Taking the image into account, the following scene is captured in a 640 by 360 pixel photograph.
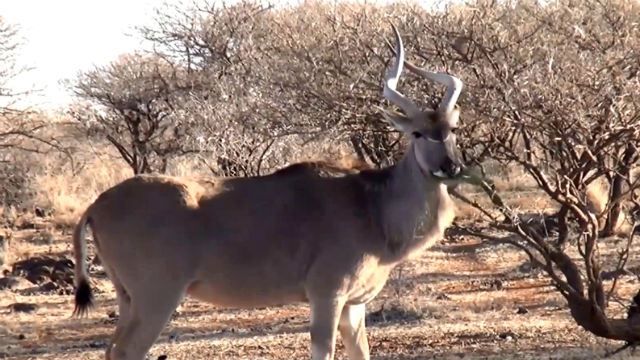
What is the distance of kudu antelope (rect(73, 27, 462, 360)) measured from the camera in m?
8.66

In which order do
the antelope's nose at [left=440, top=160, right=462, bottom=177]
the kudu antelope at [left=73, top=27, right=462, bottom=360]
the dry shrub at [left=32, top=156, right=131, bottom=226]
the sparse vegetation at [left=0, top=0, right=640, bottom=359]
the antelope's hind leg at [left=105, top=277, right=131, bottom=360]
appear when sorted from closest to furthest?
the antelope's nose at [left=440, top=160, right=462, bottom=177] → the kudu antelope at [left=73, top=27, right=462, bottom=360] → the antelope's hind leg at [left=105, top=277, right=131, bottom=360] → the sparse vegetation at [left=0, top=0, right=640, bottom=359] → the dry shrub at [left=32, top=156, right=131, bottom=226]

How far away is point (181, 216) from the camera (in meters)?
8.84

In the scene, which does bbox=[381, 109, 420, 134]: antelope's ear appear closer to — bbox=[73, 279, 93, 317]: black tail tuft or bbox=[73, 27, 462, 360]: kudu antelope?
bbox=[73, 27, 462, 360]: kudu antelope

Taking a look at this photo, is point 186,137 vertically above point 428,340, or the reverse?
point 186,137

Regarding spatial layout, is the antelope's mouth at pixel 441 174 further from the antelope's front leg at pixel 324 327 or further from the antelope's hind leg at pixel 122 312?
the antelope's hind leg at pixel 122 312

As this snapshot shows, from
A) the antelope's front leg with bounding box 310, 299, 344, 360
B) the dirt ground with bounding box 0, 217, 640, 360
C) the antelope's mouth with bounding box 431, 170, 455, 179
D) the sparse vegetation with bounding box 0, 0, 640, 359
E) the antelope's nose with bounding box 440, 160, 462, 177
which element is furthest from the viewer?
the dirt ground with bounding box 0, 217, 640, 360

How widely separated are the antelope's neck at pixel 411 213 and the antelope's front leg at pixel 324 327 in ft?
1.84

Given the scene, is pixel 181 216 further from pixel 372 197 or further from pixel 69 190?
pixel 69 190

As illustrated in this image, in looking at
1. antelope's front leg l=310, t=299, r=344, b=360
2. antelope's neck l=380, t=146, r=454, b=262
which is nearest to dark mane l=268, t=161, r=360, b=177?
antelope's neck l=380, t=146, r=454, b=262

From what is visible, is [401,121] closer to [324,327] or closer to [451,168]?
[451,168]

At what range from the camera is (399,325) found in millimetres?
12492

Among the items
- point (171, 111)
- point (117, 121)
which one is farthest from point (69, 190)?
point (171, 111)

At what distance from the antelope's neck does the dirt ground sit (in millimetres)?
1700

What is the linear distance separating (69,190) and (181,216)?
25853mm
